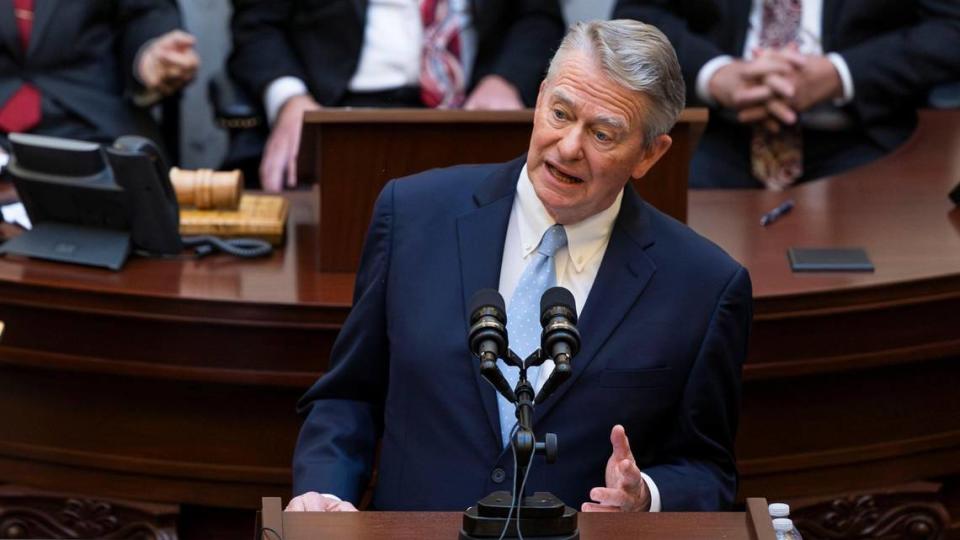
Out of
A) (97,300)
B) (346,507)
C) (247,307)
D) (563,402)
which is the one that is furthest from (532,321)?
(97,300)

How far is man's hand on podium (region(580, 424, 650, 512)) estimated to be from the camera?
2338 millimetres

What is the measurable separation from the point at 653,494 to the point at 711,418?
175 mm

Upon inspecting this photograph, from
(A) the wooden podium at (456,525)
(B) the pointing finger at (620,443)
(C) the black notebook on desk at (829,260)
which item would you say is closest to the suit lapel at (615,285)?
(B) the pointing finger at (620,443)

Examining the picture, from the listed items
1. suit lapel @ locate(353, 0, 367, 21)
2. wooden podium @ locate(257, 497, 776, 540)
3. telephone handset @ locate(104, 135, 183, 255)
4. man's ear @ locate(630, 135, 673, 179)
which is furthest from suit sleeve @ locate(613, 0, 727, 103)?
wooden podium @ locate(257, 497, 776, 540)

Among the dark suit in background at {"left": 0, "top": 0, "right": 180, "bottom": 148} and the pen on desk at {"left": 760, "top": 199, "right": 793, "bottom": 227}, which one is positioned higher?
the pen on desk at {"left": 760, "top": 199, "right": 793, "bottom": 227}

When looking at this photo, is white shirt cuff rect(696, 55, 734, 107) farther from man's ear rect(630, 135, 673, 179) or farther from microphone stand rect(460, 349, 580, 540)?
microphone stand rect(460, 349, 580, 540)

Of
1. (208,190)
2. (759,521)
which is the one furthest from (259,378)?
(759,521)

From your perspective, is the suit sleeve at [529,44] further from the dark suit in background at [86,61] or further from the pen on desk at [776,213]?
the pen on desk at [776,213]

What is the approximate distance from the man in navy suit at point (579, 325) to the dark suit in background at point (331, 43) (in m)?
2.37

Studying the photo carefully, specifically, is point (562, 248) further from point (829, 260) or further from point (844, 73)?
point (844, 73)

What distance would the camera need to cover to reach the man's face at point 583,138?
8.07ft

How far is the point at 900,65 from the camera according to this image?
4.88 meters

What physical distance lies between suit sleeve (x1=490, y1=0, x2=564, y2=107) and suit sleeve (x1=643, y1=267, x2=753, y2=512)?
2.42 m

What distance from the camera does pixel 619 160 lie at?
2.51 meters
